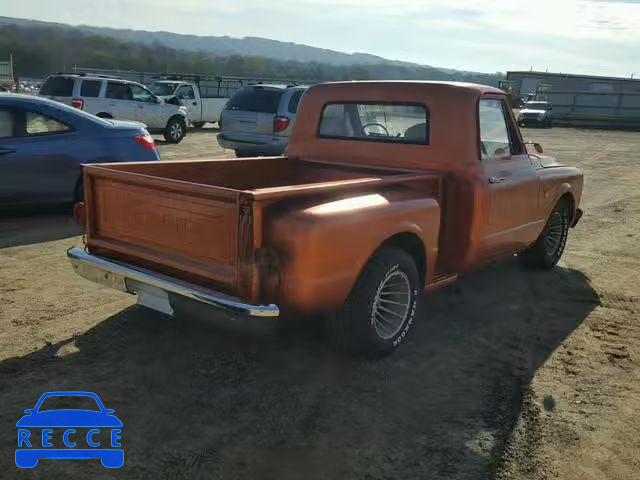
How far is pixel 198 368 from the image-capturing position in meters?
3.89

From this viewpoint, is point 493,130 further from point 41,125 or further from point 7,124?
point 7,124

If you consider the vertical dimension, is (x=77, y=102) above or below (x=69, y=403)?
above

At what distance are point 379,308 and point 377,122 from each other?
1.95 metres

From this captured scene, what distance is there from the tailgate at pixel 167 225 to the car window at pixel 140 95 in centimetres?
1355

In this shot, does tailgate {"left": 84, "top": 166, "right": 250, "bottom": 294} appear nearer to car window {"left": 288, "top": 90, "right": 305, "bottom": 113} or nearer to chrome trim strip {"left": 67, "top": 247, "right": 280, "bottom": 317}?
chrome trim strip {"left": 67, "top": 247, "right": 280, "bottom": 317}

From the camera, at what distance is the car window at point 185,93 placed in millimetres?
21984

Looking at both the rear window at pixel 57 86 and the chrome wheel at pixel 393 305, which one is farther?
the rear window at pixel 57 86

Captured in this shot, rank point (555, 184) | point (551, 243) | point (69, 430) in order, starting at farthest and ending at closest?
point (551, 243), point (555, 184), point (69, 430)

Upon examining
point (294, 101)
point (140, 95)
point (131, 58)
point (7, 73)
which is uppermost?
point (131, 58)

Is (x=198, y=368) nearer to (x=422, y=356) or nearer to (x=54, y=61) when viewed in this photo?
(x=422, y=356)

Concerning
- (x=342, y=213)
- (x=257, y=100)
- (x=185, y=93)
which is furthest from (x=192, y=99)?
(x=342, y=213)

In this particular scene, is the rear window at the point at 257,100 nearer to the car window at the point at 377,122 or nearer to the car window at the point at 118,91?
the car window at the point at 118,91

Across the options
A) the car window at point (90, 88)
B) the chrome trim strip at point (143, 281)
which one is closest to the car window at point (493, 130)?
the chrome trim strip at point (143, 281)

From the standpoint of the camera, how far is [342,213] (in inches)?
140
